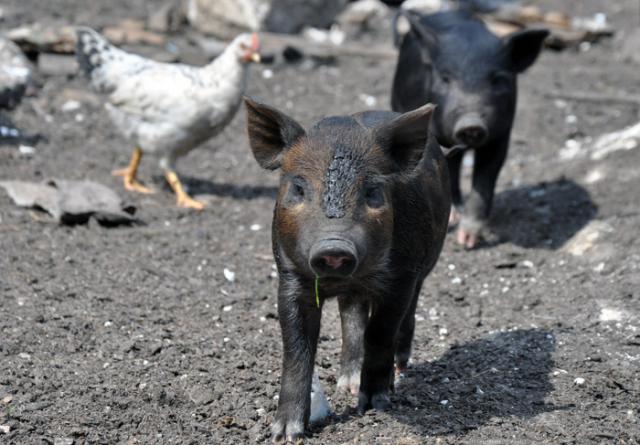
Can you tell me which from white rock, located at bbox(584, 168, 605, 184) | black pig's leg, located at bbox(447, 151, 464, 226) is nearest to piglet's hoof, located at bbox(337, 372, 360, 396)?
black pig's leg, located at bbox(447, 151, 464, 226)

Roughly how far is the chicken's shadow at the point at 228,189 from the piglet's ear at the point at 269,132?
4.40 meters

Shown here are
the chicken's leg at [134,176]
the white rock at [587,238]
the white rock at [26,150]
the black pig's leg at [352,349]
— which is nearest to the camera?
the black pig's leg at [352,349]

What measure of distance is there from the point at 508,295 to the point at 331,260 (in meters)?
3.30

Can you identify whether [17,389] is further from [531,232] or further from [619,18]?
[619,18]

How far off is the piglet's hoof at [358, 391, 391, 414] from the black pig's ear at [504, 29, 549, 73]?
12.5 ft

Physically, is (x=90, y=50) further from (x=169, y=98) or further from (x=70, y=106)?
(x=70, y=106)

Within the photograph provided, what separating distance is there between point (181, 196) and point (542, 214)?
300 centimetres

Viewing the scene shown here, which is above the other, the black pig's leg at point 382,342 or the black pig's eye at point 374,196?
the black pig's eye at point 374,196

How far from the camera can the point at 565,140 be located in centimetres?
1049

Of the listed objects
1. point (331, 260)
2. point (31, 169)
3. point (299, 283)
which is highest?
point (331, 260)

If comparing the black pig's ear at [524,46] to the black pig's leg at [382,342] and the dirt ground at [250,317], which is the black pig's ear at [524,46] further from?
the black pig's leg at [382,342]

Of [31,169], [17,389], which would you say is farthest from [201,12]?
[17,389]

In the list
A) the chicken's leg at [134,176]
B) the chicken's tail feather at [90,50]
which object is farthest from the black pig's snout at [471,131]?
the chicken's tail feather at [90,50]

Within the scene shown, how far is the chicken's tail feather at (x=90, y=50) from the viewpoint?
28.6ft
